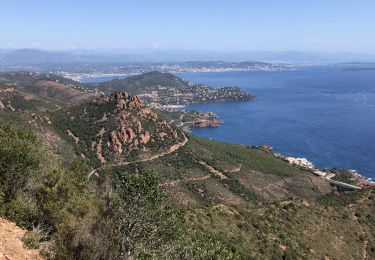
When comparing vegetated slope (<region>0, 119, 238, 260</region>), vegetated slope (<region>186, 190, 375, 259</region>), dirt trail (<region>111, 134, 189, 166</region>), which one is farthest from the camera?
dirt trail (<region>111, 134, 189, 166</region>)

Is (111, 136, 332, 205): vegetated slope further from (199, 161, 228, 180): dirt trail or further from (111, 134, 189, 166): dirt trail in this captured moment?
(111, 134, 189, 166): dirt trail

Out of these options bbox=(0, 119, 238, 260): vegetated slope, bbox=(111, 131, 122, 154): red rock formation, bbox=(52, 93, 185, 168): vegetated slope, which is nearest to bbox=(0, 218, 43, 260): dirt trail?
bbox=(0, 119, 238, 260): vegetated slope

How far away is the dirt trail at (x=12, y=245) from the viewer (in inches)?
642

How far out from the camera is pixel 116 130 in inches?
3285

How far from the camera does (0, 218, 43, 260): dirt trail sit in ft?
53.5

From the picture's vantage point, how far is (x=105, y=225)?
16547 millimetres

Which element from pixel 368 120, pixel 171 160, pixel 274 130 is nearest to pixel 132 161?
pixel 171 160

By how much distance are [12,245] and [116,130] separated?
66620 mm

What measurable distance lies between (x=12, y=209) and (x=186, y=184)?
5111cm

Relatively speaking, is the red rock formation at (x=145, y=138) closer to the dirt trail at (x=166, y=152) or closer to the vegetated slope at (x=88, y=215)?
the dirt trail at (x=166, y=152)

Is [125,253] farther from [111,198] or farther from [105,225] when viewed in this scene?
[111,198]

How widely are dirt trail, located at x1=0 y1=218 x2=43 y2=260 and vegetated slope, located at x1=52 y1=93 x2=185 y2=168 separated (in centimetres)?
5526

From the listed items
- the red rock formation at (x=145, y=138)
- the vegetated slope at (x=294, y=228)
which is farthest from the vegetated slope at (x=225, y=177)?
the vegetated slope at (x=294, y=228)

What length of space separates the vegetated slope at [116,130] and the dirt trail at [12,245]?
5526cm
